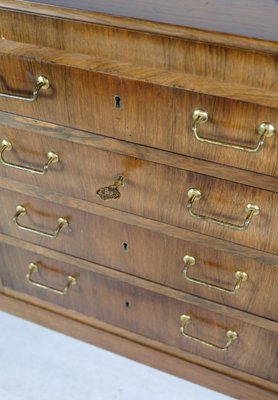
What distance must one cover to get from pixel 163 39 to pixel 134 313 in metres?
0.66

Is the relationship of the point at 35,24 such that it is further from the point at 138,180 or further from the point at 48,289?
the point at 48,289

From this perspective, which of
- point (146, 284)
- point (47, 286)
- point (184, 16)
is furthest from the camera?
point (47, 286)

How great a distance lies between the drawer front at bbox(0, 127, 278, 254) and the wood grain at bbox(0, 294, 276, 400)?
430 mm

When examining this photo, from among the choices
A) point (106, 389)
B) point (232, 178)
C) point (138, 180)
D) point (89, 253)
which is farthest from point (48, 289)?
point (232, 178)

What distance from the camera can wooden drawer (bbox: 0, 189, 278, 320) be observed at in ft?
2.89

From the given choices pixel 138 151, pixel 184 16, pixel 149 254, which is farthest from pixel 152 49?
pixel 149 254

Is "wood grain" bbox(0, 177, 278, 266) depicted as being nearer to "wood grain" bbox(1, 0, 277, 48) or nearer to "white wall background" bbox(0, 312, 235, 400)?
"wood grain" bbox(1, 0, 277, 48)

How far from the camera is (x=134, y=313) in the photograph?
3.62 feet

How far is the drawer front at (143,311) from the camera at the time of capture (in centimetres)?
100

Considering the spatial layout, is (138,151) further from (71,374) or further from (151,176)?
(71,374)

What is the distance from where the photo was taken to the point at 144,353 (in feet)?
3.86

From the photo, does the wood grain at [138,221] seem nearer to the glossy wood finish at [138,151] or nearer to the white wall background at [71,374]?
the glossy wood finish at [138,151]

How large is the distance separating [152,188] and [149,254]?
17 cm

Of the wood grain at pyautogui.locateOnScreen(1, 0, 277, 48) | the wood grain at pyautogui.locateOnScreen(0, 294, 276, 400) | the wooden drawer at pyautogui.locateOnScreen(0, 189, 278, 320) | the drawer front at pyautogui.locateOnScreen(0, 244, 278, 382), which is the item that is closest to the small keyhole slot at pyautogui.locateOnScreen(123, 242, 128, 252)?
the wooden drawer at pyautogui.locateOnScreen(0, 189, 278, 320)
